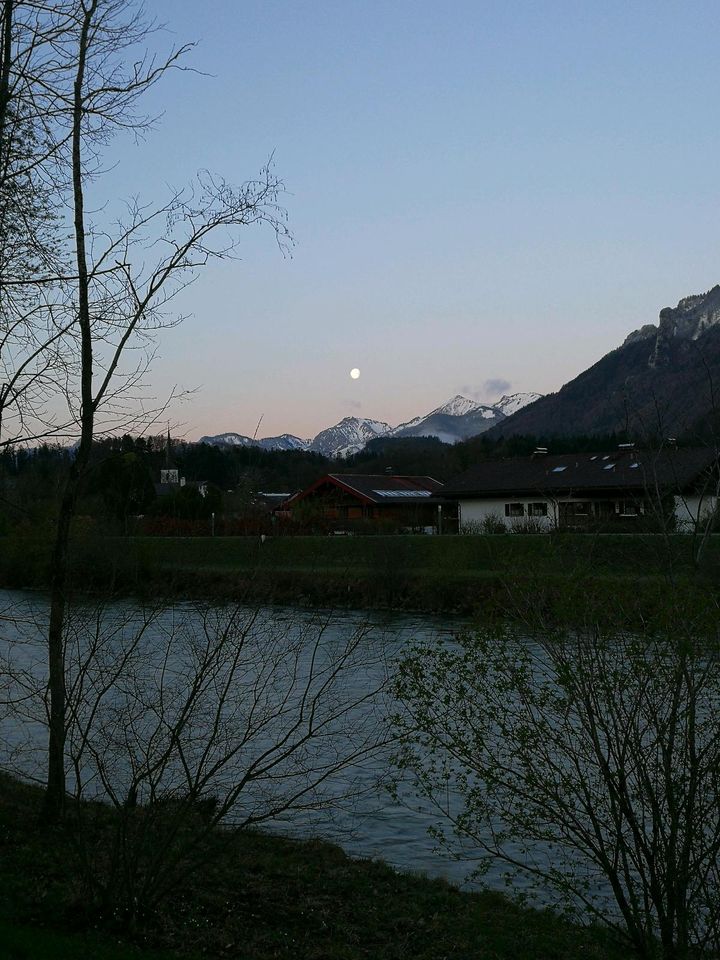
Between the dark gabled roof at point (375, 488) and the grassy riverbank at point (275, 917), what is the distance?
44.5m

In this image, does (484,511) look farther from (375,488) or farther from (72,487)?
(72,487)

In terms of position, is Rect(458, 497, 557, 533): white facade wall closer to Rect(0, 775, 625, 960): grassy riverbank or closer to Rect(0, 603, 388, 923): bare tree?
Rect(0, 603, 388, 923): bare tree

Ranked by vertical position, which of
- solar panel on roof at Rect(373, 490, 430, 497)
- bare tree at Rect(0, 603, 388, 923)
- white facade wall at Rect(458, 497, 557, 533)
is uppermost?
solar panel on roof at Rect(373, 490, 430, 497)

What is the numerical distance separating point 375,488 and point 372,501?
2882mm

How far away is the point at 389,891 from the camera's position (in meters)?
8.74

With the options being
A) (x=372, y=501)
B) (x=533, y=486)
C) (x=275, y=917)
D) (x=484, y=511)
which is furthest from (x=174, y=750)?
(x=372, y=501)

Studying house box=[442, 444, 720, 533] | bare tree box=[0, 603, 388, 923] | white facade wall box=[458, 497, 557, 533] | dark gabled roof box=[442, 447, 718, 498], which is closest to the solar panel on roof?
dark gabled roof box=[442, 447, 718, 498]

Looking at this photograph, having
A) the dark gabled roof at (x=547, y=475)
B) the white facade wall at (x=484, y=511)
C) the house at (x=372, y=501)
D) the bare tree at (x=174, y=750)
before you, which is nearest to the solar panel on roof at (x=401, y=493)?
the house at (x=372, y=501)

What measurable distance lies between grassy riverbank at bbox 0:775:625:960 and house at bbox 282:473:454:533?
40279 mm

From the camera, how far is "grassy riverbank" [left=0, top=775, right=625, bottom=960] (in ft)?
22.6

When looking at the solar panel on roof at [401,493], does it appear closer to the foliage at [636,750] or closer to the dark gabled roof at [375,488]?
the dark gabled roof at [375,488]

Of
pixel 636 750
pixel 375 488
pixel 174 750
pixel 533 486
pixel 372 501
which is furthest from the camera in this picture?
pixel 375 488

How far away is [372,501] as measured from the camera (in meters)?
55.6

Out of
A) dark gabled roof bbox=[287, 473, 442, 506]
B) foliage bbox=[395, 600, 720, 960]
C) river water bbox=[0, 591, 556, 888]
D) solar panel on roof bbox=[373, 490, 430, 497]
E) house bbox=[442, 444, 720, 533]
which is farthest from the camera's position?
solar panel on roof bbox=[373, 490, 430, 497]
